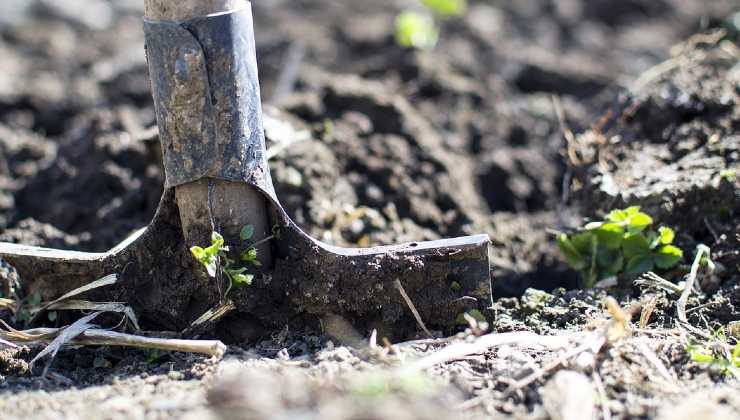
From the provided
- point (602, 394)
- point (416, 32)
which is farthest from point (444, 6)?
point (602, 394)

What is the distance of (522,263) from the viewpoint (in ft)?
9.30

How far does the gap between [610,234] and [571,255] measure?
0.48 ft

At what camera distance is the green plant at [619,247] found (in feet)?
7.76

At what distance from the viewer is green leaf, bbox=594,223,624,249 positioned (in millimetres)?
2404

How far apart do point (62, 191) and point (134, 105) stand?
41.6 inches

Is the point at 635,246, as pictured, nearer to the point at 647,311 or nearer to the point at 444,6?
the point at 647,311

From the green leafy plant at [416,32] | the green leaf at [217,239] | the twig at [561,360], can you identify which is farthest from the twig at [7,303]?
the green leafy plant at [416,32]

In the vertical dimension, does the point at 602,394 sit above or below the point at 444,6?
below

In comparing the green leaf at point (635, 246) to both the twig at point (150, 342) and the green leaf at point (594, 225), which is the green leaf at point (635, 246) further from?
the twig at point (150, 342)

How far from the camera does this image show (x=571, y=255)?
2516mm

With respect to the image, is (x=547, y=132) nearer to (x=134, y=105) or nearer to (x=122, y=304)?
(x=134, y=105)

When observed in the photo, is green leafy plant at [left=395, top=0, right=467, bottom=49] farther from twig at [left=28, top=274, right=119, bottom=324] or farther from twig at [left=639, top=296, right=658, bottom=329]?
twig at [left=28, top=274, right=119, bottom=324]

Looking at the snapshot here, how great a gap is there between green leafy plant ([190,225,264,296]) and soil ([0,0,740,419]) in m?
0.18

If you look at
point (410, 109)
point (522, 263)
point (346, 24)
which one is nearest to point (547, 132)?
point (410, 109)
